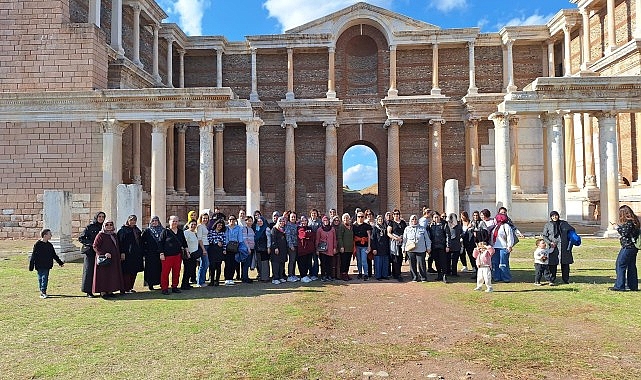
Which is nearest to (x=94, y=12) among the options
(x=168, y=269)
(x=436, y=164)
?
(x=168, y=269)

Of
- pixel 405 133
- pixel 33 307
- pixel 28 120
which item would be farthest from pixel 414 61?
pixel 33 307

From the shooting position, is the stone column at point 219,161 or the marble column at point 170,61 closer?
the marble column at point 170,61

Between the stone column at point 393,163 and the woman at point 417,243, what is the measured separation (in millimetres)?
16273

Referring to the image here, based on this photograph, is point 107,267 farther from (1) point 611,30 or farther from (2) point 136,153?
(1) point 611,30

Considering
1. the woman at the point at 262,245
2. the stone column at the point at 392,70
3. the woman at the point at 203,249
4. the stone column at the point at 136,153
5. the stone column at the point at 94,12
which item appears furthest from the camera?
the stone column at the point at 392,70

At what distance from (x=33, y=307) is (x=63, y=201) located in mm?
7266

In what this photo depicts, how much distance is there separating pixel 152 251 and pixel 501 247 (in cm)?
756

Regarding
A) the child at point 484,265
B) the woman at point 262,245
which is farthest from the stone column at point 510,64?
the woman at point 262,245

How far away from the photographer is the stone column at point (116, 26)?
23.2 meters

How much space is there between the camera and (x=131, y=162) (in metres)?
24.0

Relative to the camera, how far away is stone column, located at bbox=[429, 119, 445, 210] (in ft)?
90.3

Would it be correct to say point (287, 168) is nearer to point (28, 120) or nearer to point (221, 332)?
point (28, 120)

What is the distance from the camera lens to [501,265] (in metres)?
11.2

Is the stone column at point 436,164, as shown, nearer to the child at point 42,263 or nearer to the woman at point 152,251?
the woman at point 152,251
